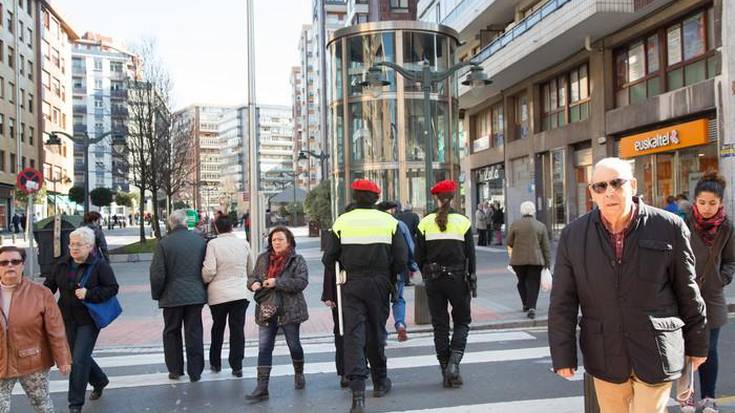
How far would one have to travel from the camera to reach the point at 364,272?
5.48m

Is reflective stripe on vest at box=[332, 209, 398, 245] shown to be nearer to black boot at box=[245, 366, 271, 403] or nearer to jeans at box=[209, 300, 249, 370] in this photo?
black boot at box=[245, 366, 271, 403]

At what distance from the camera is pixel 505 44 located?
2509 centimetres

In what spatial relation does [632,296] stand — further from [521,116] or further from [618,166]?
[521,116]

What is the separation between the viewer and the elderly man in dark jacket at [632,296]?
296cm

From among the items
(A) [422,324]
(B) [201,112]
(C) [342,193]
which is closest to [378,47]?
(C) [342,193]

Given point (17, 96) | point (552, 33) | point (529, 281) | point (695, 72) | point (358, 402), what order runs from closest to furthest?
point (358, 402) < point (529, 281) < point (695, 72) < point (552, 33) < point (17, 96)

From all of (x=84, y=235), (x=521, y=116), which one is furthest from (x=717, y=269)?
(x=521, y=116)

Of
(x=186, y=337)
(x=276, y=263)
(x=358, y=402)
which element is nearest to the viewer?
(x=358, y=402)

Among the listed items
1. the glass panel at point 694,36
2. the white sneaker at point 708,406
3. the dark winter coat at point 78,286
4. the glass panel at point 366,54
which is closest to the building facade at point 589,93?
the glass panel at point 694,36

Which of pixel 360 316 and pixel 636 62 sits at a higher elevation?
pixel 636 62

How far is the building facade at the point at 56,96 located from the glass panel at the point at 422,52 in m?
46.2

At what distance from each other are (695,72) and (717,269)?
15.6 metres

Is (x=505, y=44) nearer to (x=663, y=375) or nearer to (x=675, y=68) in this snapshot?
(x=675, y=68)

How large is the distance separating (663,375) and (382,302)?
2876mm
